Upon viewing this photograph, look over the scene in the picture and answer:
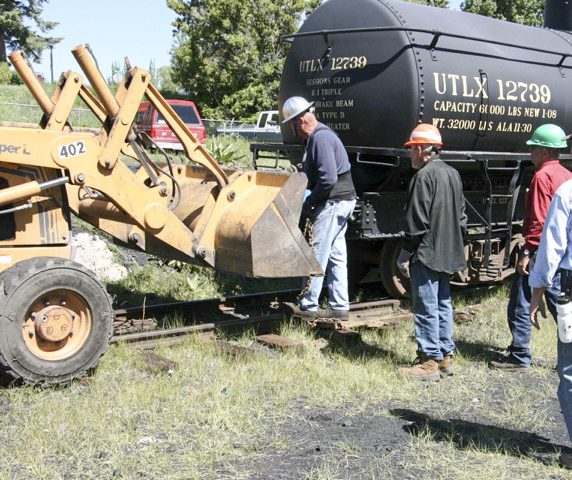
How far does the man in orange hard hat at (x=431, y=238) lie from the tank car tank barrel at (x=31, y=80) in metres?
3.06

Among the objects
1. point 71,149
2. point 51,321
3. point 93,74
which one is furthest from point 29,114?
point 51,321

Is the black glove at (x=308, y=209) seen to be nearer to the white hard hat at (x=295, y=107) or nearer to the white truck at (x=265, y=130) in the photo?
the white hard hat at (x=295, y=107)

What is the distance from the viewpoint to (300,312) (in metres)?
7.13

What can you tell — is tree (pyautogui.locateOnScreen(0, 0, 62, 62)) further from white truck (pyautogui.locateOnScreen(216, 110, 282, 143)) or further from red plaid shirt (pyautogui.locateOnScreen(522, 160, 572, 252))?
red plaid shirt (pyautogui.locateOnScreen(522, 160, 572, 252))

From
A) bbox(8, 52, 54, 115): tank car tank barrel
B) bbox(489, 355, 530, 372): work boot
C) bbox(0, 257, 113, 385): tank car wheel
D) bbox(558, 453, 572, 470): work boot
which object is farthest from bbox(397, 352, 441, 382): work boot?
bbox(8, 52, 54, 115): tank car tank barrel

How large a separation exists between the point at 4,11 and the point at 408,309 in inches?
1560

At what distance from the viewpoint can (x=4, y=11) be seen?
41.0m

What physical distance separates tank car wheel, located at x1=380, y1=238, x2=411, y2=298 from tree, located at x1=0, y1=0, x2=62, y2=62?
39.1 meters

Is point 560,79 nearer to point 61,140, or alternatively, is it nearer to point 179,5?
→ point 61,140

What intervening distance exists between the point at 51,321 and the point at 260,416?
5.58 ft

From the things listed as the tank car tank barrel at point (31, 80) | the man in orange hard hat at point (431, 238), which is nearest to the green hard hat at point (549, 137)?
the man in orange hard hat at point (431, 238)

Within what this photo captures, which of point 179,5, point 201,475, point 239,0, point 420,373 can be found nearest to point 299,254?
point 420,373

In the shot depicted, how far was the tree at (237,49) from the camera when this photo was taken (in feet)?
116

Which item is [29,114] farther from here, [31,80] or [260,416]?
[260,416]
